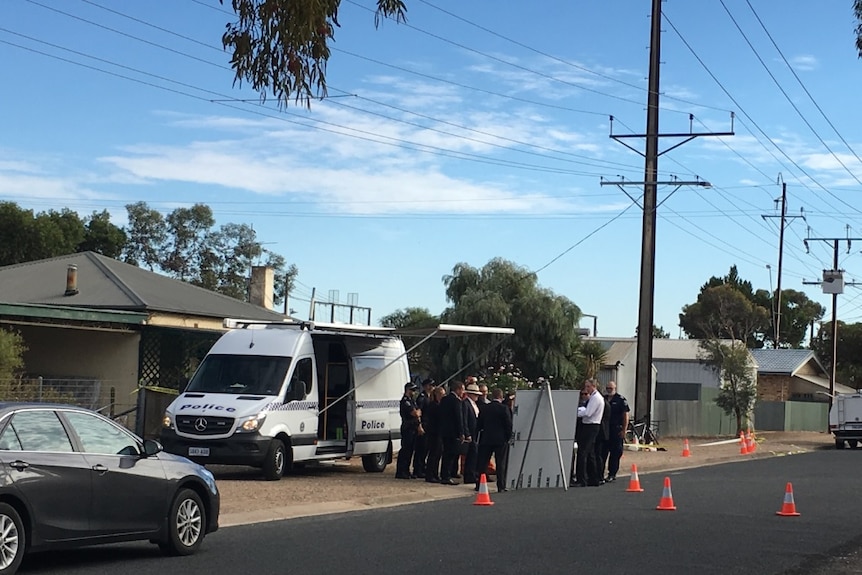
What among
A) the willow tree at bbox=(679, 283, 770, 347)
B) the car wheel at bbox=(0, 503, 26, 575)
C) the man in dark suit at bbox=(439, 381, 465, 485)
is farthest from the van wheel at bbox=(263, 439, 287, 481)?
the willow tree at bbox=(679, 283, 770, 347)

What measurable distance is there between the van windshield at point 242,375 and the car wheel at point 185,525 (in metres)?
8.56

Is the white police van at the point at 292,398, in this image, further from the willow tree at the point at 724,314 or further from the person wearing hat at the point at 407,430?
the willow tree at the point at 724,314

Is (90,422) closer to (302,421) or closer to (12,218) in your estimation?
(302,421)

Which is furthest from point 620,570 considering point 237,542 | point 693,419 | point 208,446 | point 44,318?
point 693,419

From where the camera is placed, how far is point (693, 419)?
168 ft

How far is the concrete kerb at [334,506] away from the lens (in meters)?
15.2

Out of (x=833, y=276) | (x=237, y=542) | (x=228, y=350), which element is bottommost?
(x=237, y=542)

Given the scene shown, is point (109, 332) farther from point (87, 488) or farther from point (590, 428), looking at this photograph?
point (87, 488)

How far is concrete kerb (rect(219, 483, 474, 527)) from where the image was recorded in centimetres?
1523

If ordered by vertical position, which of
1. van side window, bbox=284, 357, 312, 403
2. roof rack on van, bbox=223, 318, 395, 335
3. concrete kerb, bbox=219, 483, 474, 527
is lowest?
concrete kerb, bbox=219, 483, 474, 527

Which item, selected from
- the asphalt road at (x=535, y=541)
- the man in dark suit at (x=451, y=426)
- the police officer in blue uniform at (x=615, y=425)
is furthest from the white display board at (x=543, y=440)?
the police officer in blue uniform at (x=615, y=425)

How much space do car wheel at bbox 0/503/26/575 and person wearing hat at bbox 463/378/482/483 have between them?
1186 centimetres

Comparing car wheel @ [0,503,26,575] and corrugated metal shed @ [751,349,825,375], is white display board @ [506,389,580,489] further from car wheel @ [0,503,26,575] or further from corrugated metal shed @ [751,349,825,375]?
corrugated metal shed @ [751,349,825,375]

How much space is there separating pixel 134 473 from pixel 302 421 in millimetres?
10024
